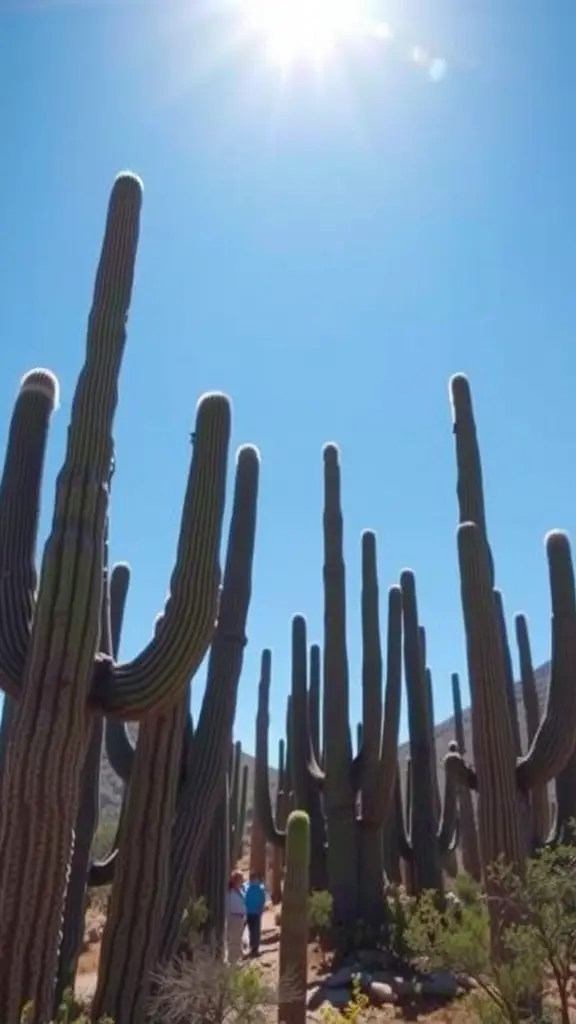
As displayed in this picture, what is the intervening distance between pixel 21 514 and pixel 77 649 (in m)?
1.93

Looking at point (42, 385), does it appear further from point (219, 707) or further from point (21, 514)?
point (219, 707)

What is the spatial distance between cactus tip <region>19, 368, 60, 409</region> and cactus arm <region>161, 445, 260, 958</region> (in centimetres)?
275

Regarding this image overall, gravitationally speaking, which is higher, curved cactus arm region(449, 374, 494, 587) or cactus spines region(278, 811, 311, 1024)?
curved cactus arm region(449, 374, 494, 587)

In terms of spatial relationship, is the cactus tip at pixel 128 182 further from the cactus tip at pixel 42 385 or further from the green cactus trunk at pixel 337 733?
the green cactus trunk at pixel 337 733

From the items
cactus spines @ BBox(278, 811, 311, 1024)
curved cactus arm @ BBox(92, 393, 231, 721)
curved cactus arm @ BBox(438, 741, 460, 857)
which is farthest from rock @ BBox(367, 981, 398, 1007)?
curved cactus arm @ BBox(92, 393, 231, 721)

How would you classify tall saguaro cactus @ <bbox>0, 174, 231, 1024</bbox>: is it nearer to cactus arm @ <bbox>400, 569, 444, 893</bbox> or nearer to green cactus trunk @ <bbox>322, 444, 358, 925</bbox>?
green cactus trunk @ <bbox>322, 444, 358, 925</bbox>

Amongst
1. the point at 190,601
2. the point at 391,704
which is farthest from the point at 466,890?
the point at 190,601

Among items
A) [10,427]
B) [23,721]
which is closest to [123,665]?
[23,721]

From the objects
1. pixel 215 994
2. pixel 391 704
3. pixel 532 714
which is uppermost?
pixel 532 714

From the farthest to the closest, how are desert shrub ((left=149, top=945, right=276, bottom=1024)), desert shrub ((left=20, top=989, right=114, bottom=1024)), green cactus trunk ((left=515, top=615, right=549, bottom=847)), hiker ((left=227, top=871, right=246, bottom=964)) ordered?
green cactus trunk ((left=515, top=615, right=549, bottom=847))
hiker ((left=227, top=871, right=246, bottom=964))
desert shrub ((left=149, top=945, right=276, bottom=1024))
desert shrub ((left=20, top=989, right=114, bottom=1024))

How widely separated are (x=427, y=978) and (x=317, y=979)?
152 centimetres

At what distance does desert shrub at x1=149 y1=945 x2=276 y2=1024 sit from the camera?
614cm

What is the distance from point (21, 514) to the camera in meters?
8.09

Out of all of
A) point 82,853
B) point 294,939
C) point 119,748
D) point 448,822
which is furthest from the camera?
point 448,822
